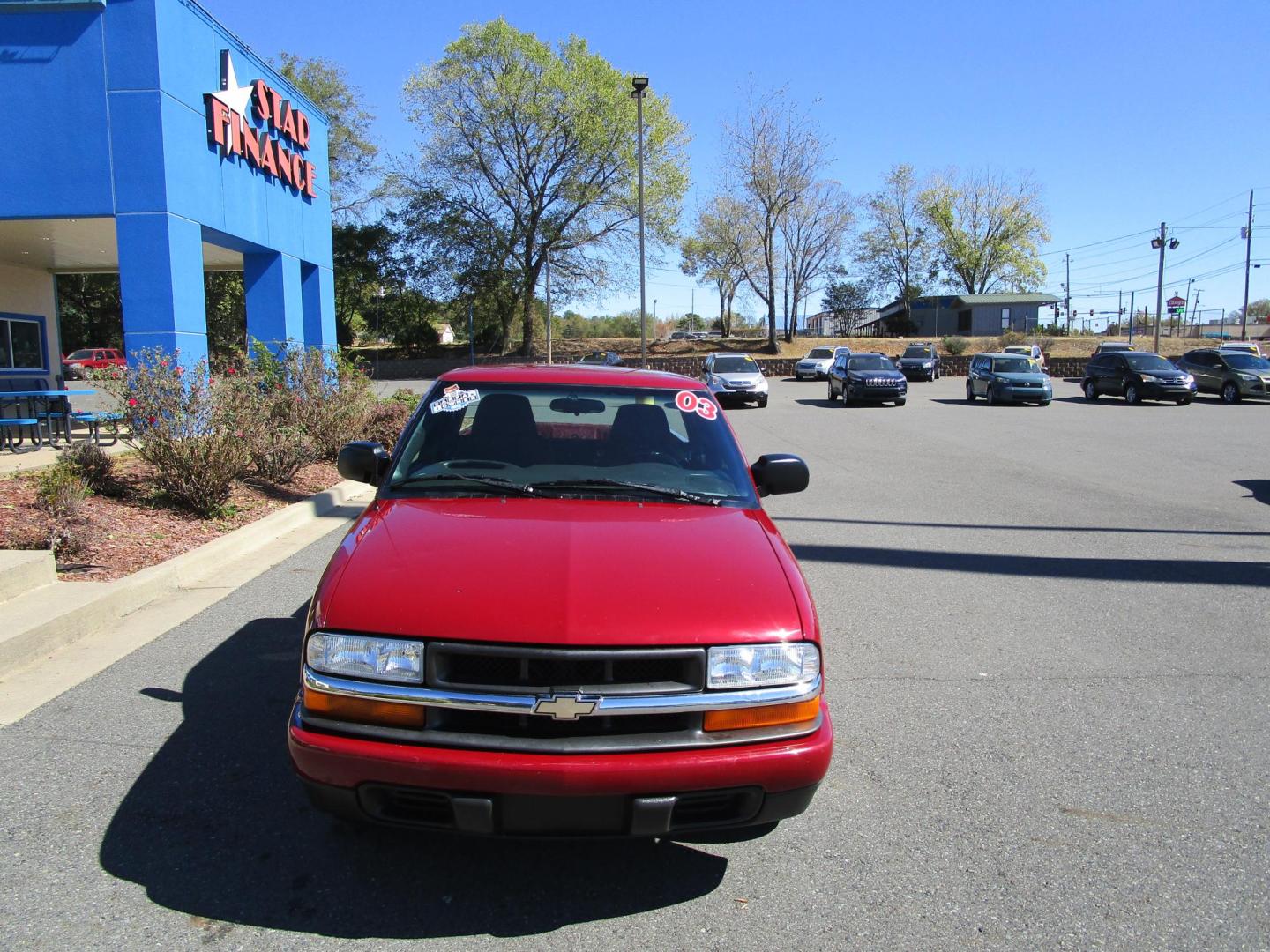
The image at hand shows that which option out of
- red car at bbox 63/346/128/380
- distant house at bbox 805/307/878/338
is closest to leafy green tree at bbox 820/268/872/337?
distant house at bbox 805/307/878/338

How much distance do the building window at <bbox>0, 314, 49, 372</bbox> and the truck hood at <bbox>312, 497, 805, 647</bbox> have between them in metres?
16.1

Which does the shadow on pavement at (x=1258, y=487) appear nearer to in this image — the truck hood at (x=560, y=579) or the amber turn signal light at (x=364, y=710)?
the truck hood at (x=560, y=579)

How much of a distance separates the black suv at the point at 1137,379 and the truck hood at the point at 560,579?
91.5 ft

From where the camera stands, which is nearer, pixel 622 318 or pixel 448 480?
pixel 448 480

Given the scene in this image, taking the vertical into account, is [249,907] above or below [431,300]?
below

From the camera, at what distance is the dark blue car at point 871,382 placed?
87.4ft

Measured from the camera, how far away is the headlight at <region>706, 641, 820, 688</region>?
2.65 metres

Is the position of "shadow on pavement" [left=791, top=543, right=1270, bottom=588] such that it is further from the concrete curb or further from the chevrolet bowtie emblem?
the chevrolet bowtie emblem

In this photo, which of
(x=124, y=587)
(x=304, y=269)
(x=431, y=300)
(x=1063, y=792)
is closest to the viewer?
(x=1063, y=792)


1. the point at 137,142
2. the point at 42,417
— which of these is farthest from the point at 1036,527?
the point at 42,417

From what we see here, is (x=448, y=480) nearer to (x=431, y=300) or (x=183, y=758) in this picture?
(x=183, y=758)

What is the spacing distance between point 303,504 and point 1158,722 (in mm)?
7704

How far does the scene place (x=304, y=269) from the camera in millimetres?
19062

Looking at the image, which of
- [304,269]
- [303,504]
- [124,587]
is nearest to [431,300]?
[304,269]
